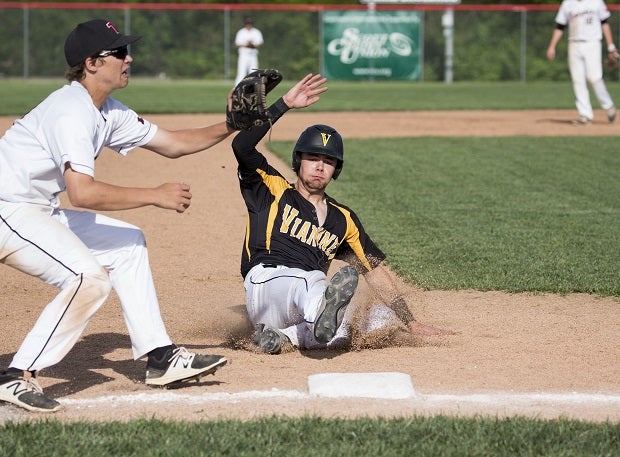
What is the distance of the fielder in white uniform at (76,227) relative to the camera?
4.43 metres

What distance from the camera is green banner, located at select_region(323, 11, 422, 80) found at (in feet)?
102

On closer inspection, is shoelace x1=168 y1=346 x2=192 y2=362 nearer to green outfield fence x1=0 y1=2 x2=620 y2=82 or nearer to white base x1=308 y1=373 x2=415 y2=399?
white base x1=308 y1=373 x2=415 y2=399

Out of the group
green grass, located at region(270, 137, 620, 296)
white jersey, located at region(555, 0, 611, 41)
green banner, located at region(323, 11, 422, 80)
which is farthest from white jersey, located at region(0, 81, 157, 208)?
green banner, located at region(323, 11, 422, 80)

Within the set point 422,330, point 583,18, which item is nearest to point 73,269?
point 422,330

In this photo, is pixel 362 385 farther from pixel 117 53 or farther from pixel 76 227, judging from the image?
pixel 117 53

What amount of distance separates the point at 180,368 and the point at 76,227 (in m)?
0.77

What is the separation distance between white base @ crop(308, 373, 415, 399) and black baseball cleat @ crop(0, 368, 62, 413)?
3.60 ft

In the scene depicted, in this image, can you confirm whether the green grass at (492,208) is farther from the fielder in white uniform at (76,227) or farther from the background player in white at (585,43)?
the fielder in white uniform at (76,227)

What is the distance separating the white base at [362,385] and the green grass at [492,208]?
2631 mm

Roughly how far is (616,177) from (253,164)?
24.8 feet

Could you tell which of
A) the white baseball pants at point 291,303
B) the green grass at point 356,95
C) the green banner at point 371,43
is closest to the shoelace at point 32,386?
the white baseball pants at point 291,303

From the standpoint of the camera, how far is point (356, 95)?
25.4 metres

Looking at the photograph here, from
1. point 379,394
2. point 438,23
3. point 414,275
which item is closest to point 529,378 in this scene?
point 379,394

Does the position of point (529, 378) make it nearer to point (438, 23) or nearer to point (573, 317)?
point (573, 317)
